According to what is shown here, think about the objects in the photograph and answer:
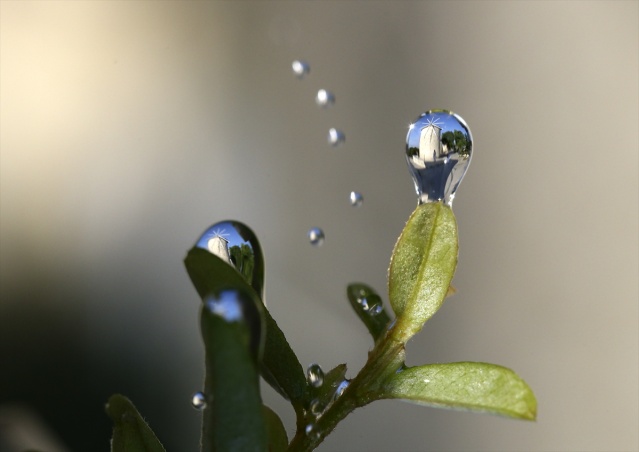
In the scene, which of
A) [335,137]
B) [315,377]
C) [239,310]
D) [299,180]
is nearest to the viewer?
[239,310]

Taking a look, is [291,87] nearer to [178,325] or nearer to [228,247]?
[178,325]

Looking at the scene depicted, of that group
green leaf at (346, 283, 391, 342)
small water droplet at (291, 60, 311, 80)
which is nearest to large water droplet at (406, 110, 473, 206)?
green leaf at (346, 283, 391, 342)

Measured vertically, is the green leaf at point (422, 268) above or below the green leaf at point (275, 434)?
above

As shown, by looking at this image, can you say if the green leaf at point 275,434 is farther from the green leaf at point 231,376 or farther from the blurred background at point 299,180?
the blurred background at point 299,180

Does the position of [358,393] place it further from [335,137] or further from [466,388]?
[335,137]

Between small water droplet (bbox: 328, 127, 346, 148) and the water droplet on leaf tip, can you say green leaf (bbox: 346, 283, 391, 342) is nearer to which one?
the water droplet on leaf tip

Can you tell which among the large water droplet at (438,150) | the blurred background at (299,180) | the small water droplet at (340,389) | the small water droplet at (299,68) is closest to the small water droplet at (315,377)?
the small water droplet at (340,389)

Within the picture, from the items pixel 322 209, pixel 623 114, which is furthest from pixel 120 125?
pixel 623 114

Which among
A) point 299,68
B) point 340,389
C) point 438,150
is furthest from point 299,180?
point 340,389
